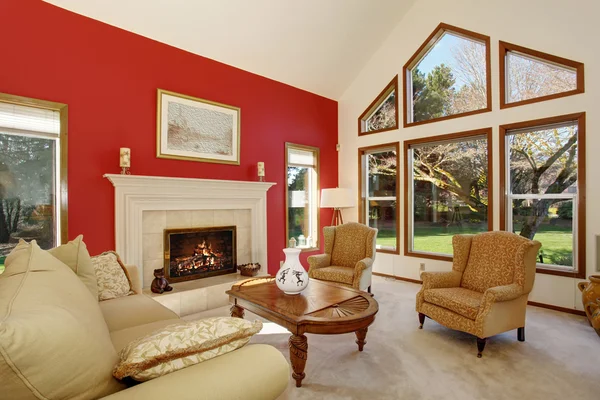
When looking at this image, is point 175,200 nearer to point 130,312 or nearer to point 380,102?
point 130,312

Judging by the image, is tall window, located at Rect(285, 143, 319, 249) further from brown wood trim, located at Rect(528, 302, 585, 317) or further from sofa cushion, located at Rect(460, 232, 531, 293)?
brown wood trim, located at Rect(528, 302, 585, 317)

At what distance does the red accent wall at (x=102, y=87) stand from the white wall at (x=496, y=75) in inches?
80.2

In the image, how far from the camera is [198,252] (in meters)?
4.34

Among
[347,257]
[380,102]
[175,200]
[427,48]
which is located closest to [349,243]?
[347,257]

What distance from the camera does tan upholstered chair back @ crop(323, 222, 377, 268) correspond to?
4.38 meters

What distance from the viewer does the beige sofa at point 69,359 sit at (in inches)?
30.8

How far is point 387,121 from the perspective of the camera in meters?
5.68

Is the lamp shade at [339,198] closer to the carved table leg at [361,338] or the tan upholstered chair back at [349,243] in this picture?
the tan upholstered chair back at [349,243]

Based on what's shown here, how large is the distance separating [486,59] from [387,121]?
164 cm

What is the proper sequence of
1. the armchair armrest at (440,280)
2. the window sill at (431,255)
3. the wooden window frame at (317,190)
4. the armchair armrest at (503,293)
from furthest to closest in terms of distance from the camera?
the wooden window frame at (317,190)
the window sill at (431,255)
the armchair armrest at (440,280)
the armchair armrest at (503,293)

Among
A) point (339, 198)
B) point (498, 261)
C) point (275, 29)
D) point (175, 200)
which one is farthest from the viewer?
point (339, 198)

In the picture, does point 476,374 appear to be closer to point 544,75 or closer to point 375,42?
point 544,75

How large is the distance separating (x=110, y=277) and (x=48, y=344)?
6.68 ft

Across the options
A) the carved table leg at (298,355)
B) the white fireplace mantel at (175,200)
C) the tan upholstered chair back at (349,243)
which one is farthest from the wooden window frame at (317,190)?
the carved table leg at (298,355)
